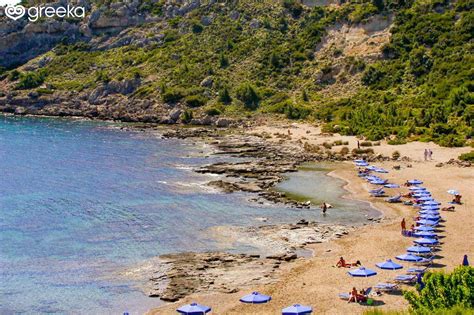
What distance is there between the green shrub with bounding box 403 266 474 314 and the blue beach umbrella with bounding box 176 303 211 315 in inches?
432

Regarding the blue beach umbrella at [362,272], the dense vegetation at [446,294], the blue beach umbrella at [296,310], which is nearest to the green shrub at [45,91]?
the blue beach umbrella at [362,272]

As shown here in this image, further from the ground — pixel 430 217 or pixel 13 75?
pixel 13 75

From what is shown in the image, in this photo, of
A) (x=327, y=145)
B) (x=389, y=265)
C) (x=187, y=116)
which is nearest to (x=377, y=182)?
(x=327, y=145)

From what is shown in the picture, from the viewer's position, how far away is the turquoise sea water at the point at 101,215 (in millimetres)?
34781

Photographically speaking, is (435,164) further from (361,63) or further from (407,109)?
(361,63)

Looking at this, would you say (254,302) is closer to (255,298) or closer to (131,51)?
(255,298)

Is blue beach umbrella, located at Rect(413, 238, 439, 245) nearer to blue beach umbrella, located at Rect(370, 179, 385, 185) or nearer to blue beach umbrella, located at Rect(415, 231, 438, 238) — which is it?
blue beach umbrella, located at Rect(415, 231, 438, 238)

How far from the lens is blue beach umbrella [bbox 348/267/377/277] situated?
32938mm

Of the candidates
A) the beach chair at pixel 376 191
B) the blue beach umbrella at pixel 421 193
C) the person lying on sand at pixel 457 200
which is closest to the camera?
the person lying on sand at pixel 457 200

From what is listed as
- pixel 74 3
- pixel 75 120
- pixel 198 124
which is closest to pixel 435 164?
pixel 198 124

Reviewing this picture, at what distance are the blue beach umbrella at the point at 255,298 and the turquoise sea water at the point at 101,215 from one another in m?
5.20

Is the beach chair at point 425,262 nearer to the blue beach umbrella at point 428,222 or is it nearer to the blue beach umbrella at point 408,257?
the blue beach umbrella at point 408,257

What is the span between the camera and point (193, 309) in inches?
1155

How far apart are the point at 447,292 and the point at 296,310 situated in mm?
8699
